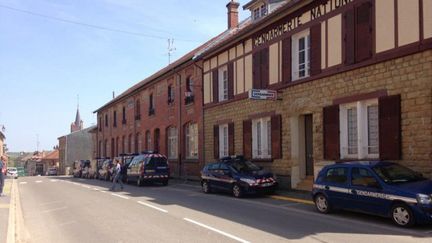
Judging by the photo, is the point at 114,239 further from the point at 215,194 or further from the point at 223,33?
the point at 223,33

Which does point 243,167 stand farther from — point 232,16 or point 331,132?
point 232,16

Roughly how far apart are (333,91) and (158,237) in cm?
983

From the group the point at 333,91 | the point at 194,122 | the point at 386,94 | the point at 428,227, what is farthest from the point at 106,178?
the point at 428,227

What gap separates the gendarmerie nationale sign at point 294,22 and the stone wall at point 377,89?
95.9 inches

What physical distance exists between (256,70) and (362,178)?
37.2 feet

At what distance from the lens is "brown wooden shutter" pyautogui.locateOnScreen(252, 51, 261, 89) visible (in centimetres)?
2255

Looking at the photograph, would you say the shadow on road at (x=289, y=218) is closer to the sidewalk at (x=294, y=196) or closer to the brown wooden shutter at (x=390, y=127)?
the sidewalk at (x=294, y=196)

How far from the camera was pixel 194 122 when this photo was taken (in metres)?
31.3

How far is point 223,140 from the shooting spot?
87.9 feet

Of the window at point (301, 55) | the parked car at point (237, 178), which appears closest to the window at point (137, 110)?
the parked car at point (237, 178)

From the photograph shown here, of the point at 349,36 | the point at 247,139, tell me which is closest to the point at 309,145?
the point at 247,139

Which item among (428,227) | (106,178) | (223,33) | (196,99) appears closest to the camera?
(428,227)

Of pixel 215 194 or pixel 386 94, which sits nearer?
pixel 386 94

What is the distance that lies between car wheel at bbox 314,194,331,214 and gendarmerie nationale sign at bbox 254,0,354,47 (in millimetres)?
7008
